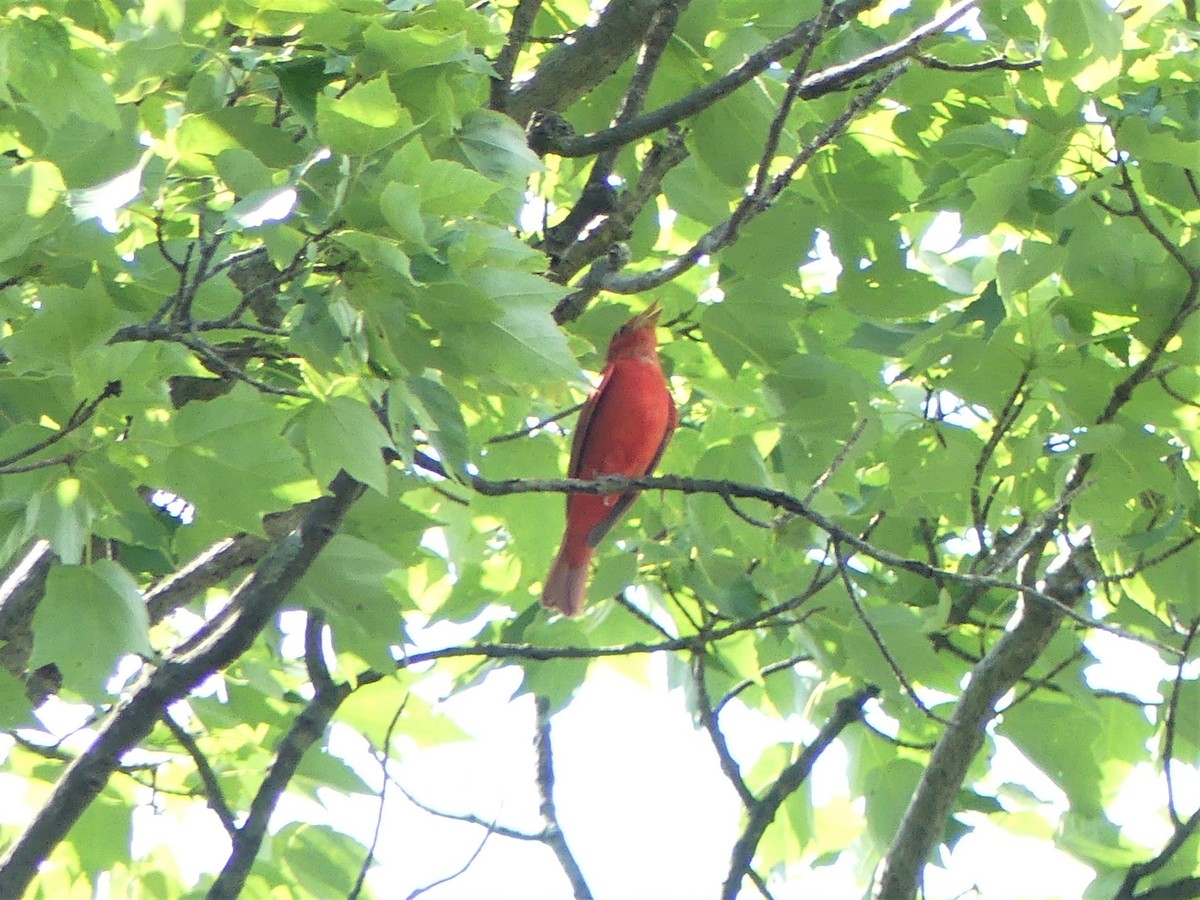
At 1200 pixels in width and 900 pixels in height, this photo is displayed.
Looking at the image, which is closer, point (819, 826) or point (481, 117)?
point (481, 117)

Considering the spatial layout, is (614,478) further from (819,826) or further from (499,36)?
(819,826)

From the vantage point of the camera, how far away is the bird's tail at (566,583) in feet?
13.6

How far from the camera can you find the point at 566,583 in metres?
4.34

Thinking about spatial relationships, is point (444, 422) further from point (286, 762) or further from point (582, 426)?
point (582, 426)

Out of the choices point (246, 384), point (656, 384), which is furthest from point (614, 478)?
point (656, 384)

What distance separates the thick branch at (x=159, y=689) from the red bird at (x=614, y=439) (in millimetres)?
965

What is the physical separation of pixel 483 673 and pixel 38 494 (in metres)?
1.83

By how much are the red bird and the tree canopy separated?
0.10m

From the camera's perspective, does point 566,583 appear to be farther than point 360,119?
Yes

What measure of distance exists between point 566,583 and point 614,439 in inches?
37.8

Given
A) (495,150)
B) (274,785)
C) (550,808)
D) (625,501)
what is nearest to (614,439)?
(625,501)

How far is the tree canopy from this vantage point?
203cm

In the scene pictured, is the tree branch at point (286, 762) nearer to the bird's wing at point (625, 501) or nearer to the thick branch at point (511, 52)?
the bird's wing at point (625, 501)

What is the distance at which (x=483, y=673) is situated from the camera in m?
3.76
